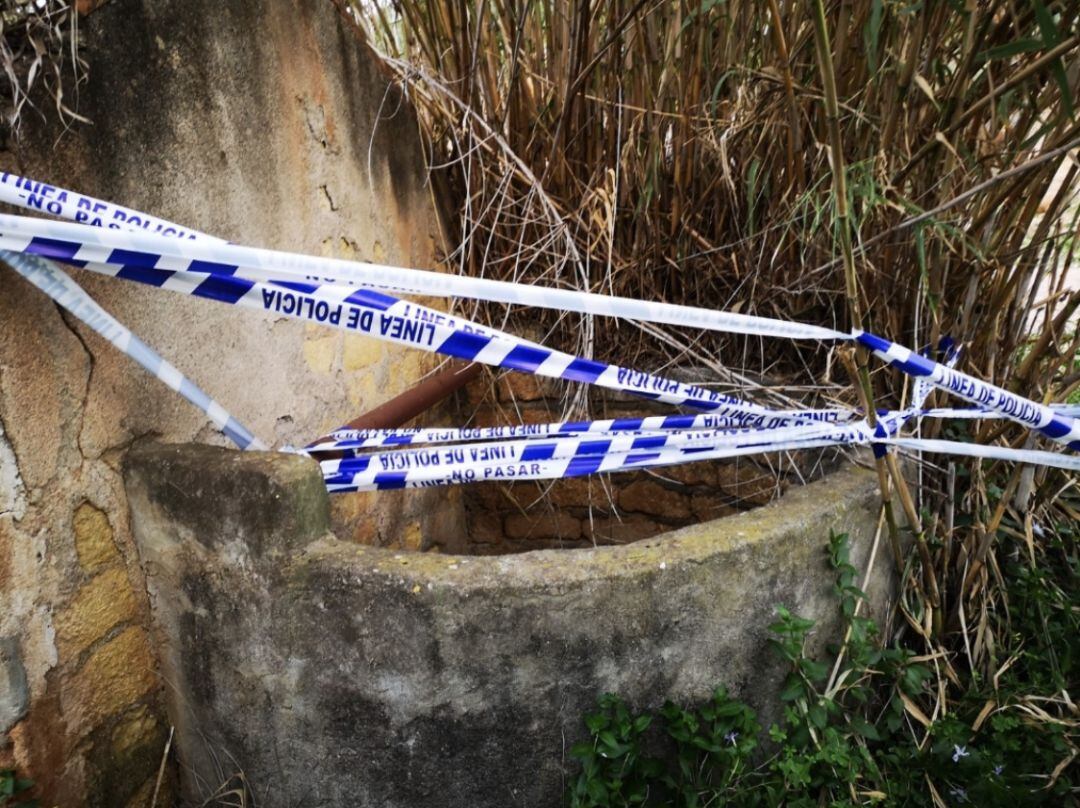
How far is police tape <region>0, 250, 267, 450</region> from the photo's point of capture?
149cm

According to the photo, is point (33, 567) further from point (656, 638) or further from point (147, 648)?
point (656, 638)

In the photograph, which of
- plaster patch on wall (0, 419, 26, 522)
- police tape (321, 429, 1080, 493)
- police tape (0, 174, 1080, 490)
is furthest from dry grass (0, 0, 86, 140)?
police tape (321, 429, 1080, 493)

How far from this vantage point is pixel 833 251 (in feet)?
7.66

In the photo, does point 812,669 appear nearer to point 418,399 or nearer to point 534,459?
point 534,459

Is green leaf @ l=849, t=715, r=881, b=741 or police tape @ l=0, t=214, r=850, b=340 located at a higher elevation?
police tape @ l=0, t=214, r=850, b=340

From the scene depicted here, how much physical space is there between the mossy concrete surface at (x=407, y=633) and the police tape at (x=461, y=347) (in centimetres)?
26

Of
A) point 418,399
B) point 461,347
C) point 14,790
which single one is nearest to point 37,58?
point 461,347

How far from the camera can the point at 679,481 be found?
10.1 feet

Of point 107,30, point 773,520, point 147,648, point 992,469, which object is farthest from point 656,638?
point 107,30

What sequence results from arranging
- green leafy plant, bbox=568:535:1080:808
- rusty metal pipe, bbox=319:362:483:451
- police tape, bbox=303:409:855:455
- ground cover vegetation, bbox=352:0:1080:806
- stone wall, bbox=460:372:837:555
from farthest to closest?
1. stone wall, bbox=460:372:837:555
2. rusty metal pipe, bbox=319:362:483:451
3. police tape, bbox=303:409:855:455
4. ground cover vegetation, bbox=352:0:1080:806
5. green leafy plant, bbox=568:535:1080:808

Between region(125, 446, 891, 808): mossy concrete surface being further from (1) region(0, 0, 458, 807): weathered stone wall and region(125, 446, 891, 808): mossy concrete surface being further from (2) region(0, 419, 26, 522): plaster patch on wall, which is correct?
(2) region(0, 419, 26, 522): plaster patch on wall

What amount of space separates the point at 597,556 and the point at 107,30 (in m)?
1.46

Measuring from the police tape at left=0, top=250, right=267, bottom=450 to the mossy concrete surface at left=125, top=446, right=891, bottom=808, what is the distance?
0.34 ft

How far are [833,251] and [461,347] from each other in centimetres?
122
